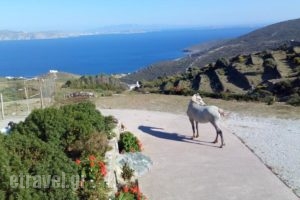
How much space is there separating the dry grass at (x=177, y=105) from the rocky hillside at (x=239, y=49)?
65497 millimetres

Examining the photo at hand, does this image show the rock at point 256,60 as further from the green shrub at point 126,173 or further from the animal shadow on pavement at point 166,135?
the green shrub at point 126,173

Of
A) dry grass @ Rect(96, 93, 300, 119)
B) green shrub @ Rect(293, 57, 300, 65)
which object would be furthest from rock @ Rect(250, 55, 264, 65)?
dry grass @ Rect(96, 93, 300, 119)

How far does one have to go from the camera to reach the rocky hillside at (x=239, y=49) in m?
95.6

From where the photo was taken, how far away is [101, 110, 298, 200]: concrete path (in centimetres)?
1092

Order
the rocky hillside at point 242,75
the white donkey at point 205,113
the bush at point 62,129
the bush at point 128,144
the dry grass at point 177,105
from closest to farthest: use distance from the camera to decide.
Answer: the bush at point 62,129 → the bush at point 128,144 → the white donkey at point 205,113 → the dry grass at point 177,105 → the rocky hillside at point 242,75

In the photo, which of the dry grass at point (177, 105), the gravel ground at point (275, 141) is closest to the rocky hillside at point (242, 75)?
the dry grass at point (177, 105)

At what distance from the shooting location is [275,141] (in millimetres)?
15328

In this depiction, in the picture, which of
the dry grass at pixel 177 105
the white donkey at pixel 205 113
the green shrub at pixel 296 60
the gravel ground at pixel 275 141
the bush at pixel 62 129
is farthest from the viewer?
the green shrub at pixel 296 60

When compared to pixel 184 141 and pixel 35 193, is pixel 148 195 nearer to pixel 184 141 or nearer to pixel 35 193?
pixel 35 193

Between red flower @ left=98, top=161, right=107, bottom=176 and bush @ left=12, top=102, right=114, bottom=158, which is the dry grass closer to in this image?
bush @ left=12, top=102, right=114, bottom=158

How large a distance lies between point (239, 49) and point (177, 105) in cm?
9055

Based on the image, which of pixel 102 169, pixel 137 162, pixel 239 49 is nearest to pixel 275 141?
pixel 137 162

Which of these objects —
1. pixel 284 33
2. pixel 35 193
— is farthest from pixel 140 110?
pixel 284 33

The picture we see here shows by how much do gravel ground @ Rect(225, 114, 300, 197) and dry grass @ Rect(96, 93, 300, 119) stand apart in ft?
3.29
